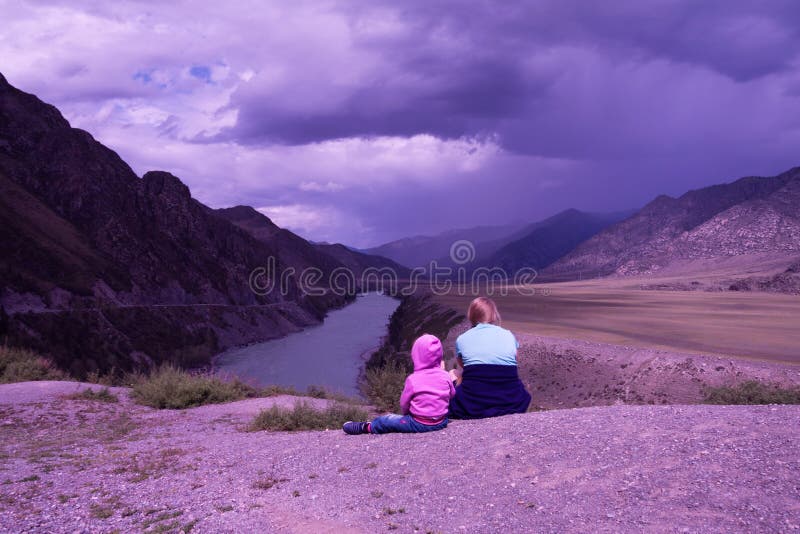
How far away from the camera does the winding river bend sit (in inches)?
1587

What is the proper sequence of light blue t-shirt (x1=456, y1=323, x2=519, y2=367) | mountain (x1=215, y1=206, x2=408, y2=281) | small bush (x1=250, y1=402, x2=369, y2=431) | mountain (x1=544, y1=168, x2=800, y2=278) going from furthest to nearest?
mountain (x1=215, y1=206, x2=408, y2=281) → mountain (x1=544, y1=168, x2=800, y2=278) → small bush (x1=250, y1=402, x2=369, y2=431) → light blue t-shirt (x1=456, y1=323, x2=519, y2=367)

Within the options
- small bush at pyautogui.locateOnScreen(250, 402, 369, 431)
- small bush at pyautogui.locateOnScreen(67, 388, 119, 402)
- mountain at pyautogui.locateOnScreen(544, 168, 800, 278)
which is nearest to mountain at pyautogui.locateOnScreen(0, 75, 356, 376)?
small bush at pyautogui.locateOnScreen(67, 388, 119, 402)

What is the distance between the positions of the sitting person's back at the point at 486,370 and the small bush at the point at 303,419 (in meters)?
3.37

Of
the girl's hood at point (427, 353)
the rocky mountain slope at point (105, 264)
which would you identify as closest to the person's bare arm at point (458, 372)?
the girl's hood at point (427, 353)

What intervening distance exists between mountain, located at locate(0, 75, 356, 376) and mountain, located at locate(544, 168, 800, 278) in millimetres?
109623

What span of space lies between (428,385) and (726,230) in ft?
543

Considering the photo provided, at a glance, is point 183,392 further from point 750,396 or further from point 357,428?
point 750,396

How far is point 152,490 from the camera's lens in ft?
22.2

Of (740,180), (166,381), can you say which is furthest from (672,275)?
(166,381)

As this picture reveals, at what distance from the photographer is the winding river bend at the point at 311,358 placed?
40303 mm

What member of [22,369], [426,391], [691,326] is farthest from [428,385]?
[691,326]

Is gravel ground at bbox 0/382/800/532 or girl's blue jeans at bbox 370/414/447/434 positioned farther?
girl's blue jeans at bbox 370/414/447/434

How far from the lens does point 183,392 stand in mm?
14492

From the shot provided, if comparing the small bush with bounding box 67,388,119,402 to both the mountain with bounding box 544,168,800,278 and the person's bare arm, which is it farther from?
the mountain with bounding box 544,168,800,278
